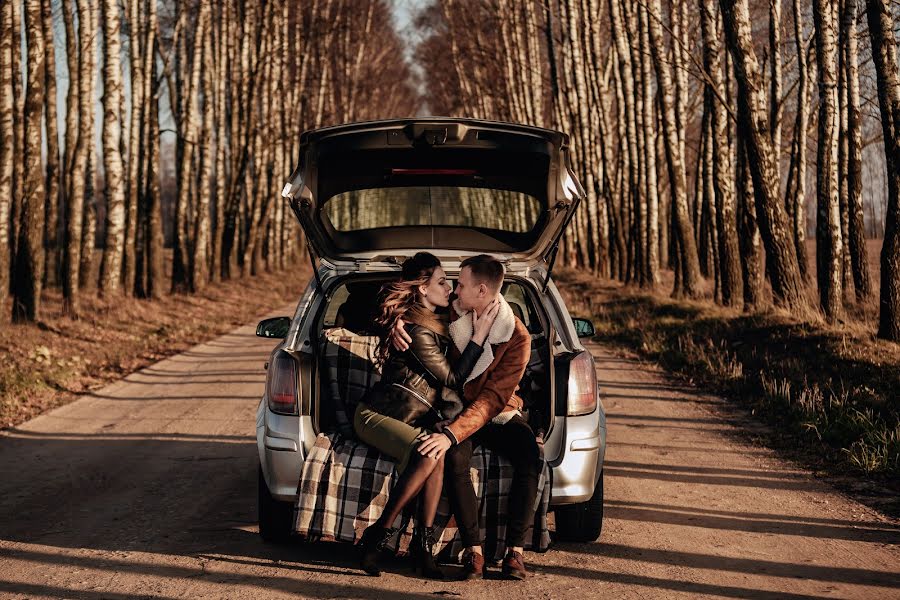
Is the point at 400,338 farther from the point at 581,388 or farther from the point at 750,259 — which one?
the point at 750,259

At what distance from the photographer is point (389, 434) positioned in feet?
16.1

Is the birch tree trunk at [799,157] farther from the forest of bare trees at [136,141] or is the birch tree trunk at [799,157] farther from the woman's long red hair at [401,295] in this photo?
the woman's long red hair at [401,295]

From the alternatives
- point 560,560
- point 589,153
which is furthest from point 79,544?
point 589,153

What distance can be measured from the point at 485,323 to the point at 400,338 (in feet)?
1.37

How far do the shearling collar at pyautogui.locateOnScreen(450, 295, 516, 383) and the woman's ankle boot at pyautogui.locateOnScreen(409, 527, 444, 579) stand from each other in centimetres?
75

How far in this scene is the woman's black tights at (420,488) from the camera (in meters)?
4.77

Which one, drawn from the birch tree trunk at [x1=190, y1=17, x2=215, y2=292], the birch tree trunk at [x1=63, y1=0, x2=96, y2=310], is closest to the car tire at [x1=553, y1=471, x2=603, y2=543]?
the birch tree trunk at [x1=63, y1=0, x2=96, y2=310]

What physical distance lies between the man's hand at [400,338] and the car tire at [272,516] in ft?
3.28

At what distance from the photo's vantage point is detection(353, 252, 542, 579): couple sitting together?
479cm

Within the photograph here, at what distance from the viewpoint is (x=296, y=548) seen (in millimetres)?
5336

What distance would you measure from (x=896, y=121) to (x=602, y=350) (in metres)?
5.12

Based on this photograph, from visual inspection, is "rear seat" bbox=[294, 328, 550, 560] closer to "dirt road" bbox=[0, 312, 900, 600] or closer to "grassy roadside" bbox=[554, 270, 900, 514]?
"dirt road" bbox=[0, 312, 900, 600]

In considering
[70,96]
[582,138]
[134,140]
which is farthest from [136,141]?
[582,138]

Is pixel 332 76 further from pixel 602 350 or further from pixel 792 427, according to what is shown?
pixel 792 427
